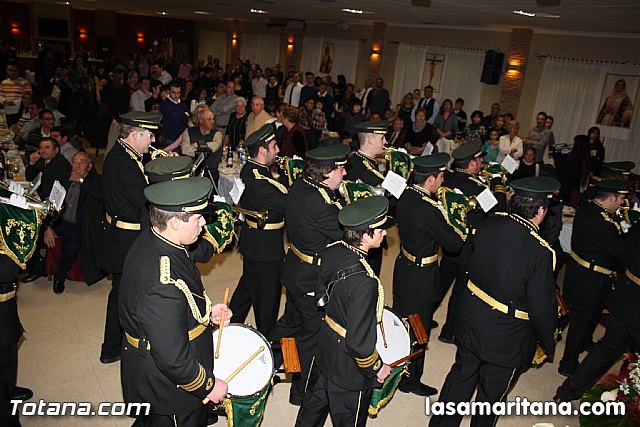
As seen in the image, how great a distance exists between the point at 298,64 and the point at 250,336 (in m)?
18.6

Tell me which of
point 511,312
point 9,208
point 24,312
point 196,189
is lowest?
point 24,312

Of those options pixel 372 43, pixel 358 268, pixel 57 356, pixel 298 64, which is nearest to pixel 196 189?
pixel 358 268

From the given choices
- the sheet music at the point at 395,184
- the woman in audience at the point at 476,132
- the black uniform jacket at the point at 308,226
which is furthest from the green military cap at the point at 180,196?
the woman in audience at the point at 476,132

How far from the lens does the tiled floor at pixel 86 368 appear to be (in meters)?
3.77

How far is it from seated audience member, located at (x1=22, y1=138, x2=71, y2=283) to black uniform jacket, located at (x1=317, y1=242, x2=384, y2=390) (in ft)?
11.5

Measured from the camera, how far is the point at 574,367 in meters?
4.64

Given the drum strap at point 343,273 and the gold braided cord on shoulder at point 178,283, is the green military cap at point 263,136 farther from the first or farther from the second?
the gold braided cord on shoulder at point 178,283

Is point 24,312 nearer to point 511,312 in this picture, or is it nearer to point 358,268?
point 358,268

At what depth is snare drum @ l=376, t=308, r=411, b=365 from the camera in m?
3.16

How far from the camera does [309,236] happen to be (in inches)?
145

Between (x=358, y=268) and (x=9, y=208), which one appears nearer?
(x=358, y=268)

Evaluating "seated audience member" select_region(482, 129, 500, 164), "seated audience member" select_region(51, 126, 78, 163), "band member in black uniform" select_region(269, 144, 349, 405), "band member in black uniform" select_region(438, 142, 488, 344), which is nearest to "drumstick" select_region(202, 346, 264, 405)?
"band member in black uniform" select_region(269, 144, 349, 405)

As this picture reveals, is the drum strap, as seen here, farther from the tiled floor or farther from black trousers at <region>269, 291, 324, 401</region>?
the tiled floor

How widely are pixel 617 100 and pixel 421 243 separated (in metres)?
9.14
